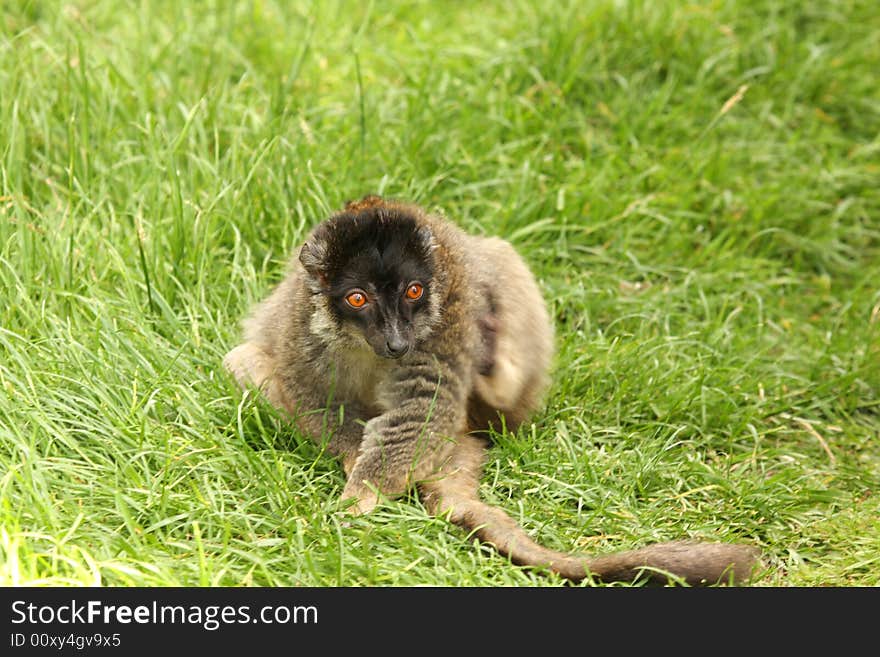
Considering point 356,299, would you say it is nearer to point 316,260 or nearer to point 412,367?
point 316,260

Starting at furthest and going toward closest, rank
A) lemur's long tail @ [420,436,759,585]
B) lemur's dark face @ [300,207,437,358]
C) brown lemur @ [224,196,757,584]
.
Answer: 1. lemur's dark face @ [300,207,437,358]
2. brown lemur @ [224,196,757,584]
3. lemur's long tail @ [420,436,759,585]

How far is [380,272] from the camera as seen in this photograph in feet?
14.6

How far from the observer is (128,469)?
4371mm

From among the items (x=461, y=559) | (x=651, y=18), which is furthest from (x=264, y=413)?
(x=651, y=18)

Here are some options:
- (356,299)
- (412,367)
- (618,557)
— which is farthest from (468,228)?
(618,557)

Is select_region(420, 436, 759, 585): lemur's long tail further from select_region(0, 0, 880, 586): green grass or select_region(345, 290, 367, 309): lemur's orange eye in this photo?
select_region(345, 290, 367, 309): lemur's orange eye

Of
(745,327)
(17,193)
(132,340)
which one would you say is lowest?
(745,327)

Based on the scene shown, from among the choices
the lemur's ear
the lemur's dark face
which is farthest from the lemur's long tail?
the lemur's ear

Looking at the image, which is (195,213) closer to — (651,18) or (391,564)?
(391,564)

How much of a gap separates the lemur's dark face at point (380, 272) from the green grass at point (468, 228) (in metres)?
0.62

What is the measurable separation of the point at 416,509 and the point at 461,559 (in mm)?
343

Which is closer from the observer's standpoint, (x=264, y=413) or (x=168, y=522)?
(x=168, y=522)

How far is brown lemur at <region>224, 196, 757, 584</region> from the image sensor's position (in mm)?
4301

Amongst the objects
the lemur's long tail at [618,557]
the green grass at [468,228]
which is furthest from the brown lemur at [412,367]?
the green grass at [468,228]
